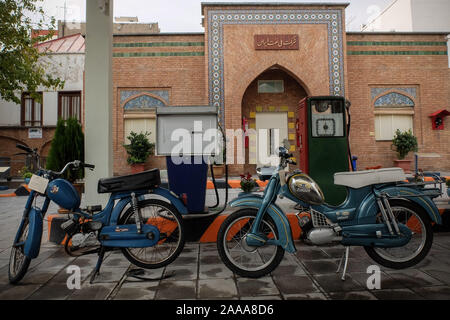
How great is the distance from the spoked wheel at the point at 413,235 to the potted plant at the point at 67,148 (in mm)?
4062

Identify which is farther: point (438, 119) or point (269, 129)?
point (269, 129)

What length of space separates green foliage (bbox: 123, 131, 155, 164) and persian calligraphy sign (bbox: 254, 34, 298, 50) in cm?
608

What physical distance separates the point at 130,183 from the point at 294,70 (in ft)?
36.5

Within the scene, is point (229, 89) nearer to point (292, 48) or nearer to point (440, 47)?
point (292, 48)

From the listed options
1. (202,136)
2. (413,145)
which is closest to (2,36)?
(202,136)

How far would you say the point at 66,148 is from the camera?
4.46 metres

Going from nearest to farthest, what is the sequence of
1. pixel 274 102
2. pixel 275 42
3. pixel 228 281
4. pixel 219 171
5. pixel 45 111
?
1. pixel 228 281
2. pixel 219 171
3. pixel 275 42
4. pixel 274 102
5. pixel 45 111

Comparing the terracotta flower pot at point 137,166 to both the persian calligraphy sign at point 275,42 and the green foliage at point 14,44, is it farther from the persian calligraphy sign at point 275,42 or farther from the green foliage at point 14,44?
the persian calligraphy sign at point 275,42

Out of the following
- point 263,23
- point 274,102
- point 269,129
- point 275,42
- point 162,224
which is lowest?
point 162,224

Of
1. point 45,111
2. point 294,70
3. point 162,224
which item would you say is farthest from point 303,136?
point 45,111

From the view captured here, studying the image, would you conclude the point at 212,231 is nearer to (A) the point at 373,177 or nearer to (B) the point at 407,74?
(A) the point at 373,177

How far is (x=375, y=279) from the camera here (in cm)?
273
